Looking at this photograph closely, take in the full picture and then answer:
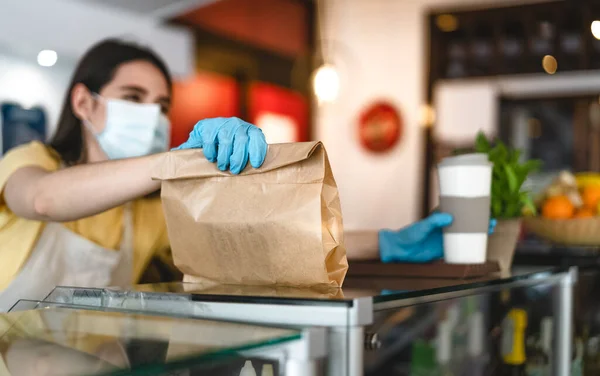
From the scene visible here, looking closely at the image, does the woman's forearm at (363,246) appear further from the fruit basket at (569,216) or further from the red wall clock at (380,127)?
the red wall clock at (380,127)

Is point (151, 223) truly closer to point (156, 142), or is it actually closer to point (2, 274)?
point (156, 142)

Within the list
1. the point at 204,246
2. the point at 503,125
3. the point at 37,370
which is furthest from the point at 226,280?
the point at 503,125

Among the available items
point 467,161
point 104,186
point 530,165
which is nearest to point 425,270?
point 467,161

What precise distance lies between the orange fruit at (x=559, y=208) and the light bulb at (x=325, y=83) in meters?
2.04

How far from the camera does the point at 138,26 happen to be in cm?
274

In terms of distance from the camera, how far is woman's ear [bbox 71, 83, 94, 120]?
5.50 ft

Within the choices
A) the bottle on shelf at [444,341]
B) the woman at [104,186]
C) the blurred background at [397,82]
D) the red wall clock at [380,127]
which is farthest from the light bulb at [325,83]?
the bottle on shelf at [444,341]

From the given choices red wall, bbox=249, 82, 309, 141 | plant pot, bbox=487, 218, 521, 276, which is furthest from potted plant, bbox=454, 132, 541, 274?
red wall, bbox=249, 82, 309, 141

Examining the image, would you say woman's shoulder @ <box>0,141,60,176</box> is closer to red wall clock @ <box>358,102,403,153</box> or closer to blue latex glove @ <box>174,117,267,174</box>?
blue latex glove @ <box>174,117,267,174</box>

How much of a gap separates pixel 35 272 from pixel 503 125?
376 cm

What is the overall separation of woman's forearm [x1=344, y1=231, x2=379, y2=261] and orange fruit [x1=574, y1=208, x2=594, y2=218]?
22.6 inches

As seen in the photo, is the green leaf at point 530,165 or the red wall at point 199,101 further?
the red wall at point 199,101

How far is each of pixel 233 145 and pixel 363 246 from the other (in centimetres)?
60

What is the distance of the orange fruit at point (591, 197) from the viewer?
5.74ft
